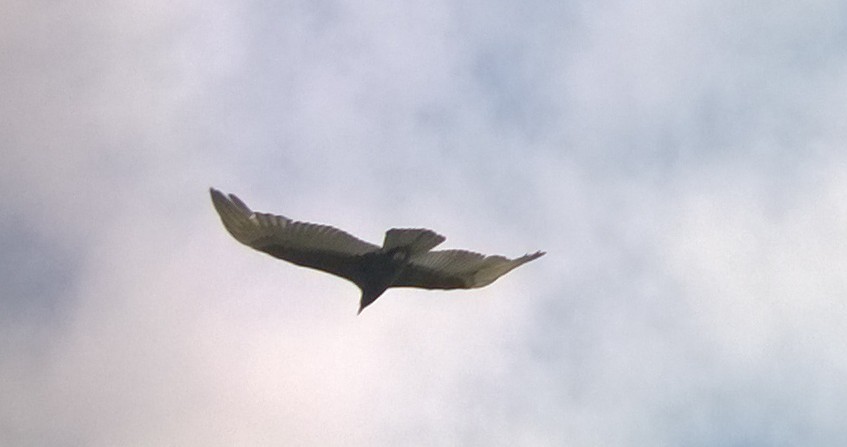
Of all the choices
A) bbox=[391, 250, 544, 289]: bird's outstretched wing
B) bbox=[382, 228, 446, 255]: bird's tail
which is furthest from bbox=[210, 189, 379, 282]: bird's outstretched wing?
bbox=[391, 250, 544, 289]: bird's outstretched wing

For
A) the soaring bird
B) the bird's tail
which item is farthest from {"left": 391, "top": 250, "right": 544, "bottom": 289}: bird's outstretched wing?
the bird's tail

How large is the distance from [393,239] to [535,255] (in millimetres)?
2556

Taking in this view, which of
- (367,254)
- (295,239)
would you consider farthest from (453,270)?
(295,239)

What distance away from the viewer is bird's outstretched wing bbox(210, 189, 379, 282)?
2231 cm

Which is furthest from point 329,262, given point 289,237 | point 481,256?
point 481,256

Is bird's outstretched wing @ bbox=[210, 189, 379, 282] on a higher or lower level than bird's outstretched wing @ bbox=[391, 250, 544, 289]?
lower

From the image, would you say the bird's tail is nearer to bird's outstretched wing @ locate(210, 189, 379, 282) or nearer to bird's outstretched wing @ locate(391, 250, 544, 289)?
bird's outstretched wing @ locate(210, 189, 379, 282)

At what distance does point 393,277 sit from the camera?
78.4 ft

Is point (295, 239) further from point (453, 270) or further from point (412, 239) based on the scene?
point (453, 270)

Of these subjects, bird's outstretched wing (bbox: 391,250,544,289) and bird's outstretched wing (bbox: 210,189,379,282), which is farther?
bird's outstretched wing (bbox: 391,250,544,289)

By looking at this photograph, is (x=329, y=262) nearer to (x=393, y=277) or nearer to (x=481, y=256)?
(x=393, y=277)

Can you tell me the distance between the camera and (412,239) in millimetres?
22750

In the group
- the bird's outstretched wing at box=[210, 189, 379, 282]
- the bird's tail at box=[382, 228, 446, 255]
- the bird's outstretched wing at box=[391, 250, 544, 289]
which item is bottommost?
the bird's outstretched wing at box=[210, 189, 379, 282]

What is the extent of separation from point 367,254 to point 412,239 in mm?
1119
